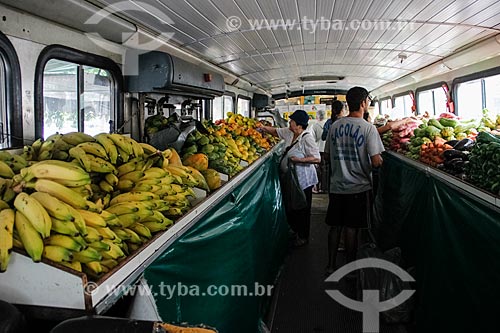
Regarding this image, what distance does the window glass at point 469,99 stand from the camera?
5.69 metres

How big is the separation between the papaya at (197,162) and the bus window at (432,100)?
17.9 feet

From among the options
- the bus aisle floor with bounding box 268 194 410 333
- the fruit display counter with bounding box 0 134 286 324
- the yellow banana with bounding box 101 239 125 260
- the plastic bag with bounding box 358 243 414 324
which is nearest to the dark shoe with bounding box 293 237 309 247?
the bus aisle floor with bounding box 268 194 410 333

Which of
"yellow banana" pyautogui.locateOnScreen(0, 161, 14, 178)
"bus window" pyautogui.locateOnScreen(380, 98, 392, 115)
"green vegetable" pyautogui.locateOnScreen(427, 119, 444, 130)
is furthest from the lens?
"bus window" pyautogui.locateOnScreen(380, 98, 392, 115)

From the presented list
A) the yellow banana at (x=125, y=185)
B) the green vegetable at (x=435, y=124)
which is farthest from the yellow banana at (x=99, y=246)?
the green vegetable at (x=435, y=124)

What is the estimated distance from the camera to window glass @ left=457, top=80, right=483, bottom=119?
5.69 m

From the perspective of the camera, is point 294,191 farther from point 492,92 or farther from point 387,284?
point 492,92

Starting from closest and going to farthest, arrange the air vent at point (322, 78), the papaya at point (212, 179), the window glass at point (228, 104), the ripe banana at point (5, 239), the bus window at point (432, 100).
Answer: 1. the ripe banana at point (5, 239)
2. the papaya at point (212, 179)
3. the bus window at point (432, 100)
4. the window glass at point (228, 104)
5. the air vent at point (322, 78)

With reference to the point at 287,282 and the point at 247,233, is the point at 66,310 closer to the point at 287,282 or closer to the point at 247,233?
the point at 247,233

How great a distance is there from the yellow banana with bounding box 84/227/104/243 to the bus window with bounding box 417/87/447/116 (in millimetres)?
6788

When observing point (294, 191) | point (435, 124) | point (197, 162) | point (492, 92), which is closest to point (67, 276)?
point (197, 162)

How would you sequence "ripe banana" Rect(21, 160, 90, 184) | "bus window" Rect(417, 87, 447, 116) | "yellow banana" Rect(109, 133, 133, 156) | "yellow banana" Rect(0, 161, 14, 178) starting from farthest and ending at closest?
"bus window" Rect(417, 87, 447, 116) < "yellow banana" Rect(109, 133, 133, 156) < "yellow banana" Rect(0, 161, 14, 178) < "ripe banana" Rect(21, 160, 90, 184)

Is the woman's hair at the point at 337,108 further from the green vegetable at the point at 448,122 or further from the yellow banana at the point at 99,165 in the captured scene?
the yellow banana at the point at 99,165

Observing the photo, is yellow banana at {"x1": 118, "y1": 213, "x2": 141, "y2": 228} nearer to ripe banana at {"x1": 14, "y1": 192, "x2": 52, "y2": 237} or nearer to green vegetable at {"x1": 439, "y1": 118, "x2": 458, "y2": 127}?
ripe banana at {"x1": 14, "y1": 192, "x2": 52, "y2": 237}

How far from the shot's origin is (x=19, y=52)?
221 cm
